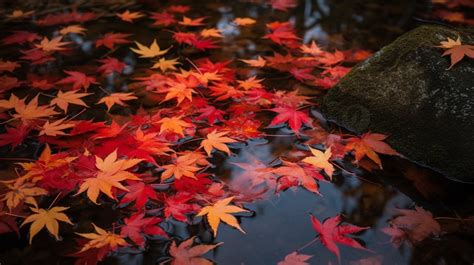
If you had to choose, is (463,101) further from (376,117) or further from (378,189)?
(378,189)

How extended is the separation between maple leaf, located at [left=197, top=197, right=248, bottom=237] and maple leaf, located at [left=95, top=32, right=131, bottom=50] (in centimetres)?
223

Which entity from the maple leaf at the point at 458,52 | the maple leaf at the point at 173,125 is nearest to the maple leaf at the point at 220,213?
the maple leaf at the point at 173,125

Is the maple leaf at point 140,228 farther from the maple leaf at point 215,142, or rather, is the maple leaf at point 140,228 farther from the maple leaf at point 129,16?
the maple leaf at point 129,16

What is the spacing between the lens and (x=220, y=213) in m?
1.96

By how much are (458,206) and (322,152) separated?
758mm

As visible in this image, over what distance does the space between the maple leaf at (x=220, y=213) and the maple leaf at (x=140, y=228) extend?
0.21 metres

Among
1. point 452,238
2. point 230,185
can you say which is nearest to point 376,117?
point 452,238

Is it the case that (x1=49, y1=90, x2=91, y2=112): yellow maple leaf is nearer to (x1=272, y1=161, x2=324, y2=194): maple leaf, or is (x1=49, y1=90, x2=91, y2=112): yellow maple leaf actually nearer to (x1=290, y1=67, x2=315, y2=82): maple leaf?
(x1=272, y1=161, x2=324, y2=194): maple leaf

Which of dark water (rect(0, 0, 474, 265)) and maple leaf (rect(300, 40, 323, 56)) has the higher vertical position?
maple leaf (rect(300, 40, 323, 56))

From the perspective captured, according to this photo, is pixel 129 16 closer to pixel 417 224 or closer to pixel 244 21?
pixel 244 21

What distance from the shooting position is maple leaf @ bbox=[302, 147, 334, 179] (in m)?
2.29

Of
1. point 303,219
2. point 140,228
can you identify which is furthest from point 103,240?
point 303,219

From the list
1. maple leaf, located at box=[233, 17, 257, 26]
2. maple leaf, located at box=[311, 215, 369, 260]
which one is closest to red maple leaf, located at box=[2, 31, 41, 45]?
maple leaf, located at box=[233, 17, 257, 26]

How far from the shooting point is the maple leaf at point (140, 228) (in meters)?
1.90
